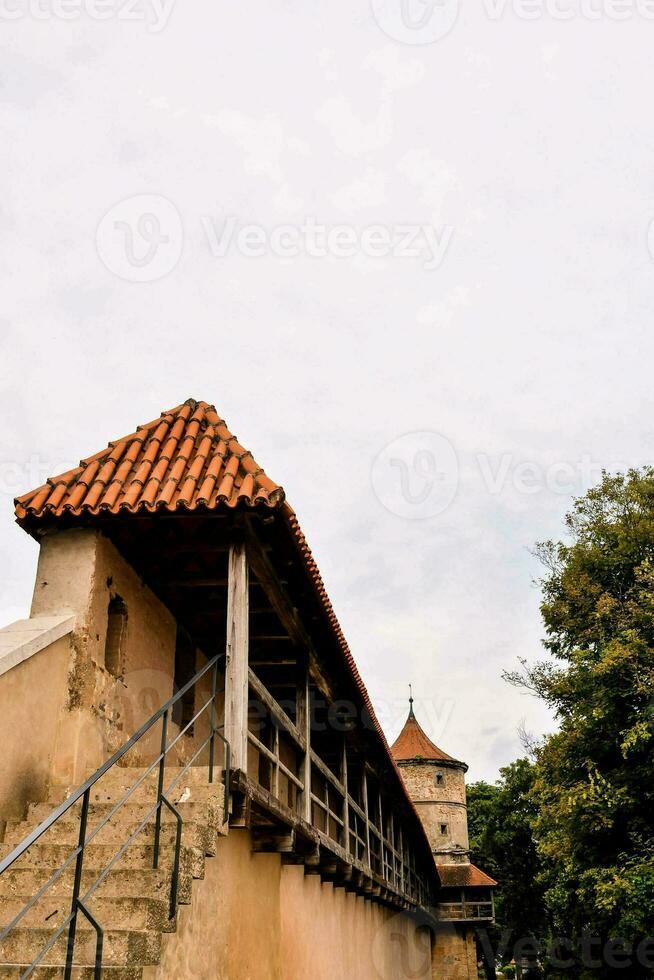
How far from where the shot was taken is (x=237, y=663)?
605 centimetres

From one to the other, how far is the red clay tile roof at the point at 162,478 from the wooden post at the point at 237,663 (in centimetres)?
55

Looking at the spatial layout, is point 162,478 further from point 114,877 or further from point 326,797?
point 326,797

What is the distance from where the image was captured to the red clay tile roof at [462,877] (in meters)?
34.3

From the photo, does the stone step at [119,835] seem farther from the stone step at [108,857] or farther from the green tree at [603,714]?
the green tree at [603,714]

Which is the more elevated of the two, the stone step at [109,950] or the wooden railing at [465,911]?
the stone step at [109,950]

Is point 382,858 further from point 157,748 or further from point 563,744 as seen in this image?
point 157,748

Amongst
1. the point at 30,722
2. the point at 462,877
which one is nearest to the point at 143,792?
the point at 30,722

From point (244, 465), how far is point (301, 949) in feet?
19.3

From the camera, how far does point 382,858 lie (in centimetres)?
1480

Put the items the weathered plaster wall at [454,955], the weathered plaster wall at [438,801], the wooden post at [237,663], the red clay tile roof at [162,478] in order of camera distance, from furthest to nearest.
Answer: the weathered plaster wall at [438,801] < the weathered plaster wall at [454,955] < the red clay tile roof at [162,478] < the wooden post at [237,663]

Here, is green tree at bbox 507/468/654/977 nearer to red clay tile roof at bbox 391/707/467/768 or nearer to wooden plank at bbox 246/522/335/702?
wooden plank at bbox 246/522/335/702

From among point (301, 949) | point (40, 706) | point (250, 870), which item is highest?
point (40, 706)

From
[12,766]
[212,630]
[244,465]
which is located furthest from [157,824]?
[212,630]

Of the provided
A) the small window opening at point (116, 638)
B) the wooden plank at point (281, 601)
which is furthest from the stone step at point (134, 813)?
the wooden plank at point (281, 601)
